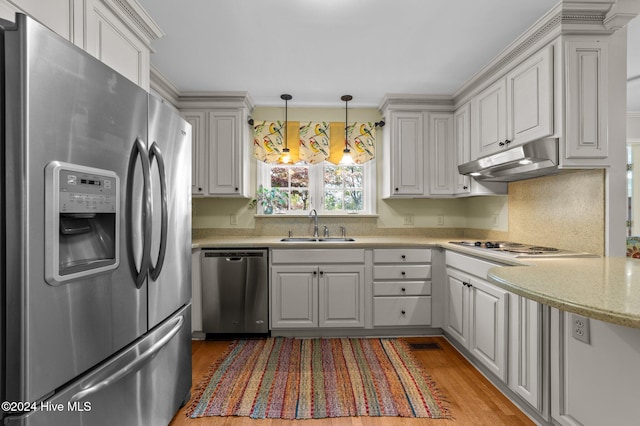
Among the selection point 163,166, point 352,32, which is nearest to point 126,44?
point 163,166

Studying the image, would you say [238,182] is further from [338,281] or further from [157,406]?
[157,406]

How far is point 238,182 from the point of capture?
3146mm

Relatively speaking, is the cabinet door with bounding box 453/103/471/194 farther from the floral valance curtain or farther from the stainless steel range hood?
the floral valance curtain

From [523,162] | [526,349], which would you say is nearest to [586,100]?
[523,162]

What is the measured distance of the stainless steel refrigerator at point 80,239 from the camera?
85 cm

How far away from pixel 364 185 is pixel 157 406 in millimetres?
2864

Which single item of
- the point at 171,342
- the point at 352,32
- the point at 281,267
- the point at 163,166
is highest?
the point at 352,32

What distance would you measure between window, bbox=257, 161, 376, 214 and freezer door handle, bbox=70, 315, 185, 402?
84.8 inches

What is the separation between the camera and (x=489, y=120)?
2.56 metres

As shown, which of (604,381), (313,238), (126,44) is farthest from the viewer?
(313,238)

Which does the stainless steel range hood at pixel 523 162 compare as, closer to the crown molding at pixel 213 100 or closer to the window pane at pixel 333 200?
the window pane at pixel 333 200

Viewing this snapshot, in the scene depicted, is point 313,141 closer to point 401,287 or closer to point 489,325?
point 401,287

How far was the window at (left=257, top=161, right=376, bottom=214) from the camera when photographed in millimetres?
3629

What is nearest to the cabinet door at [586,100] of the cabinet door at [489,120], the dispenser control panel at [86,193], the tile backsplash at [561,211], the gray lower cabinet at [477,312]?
the tile backsplash at [561,211]
